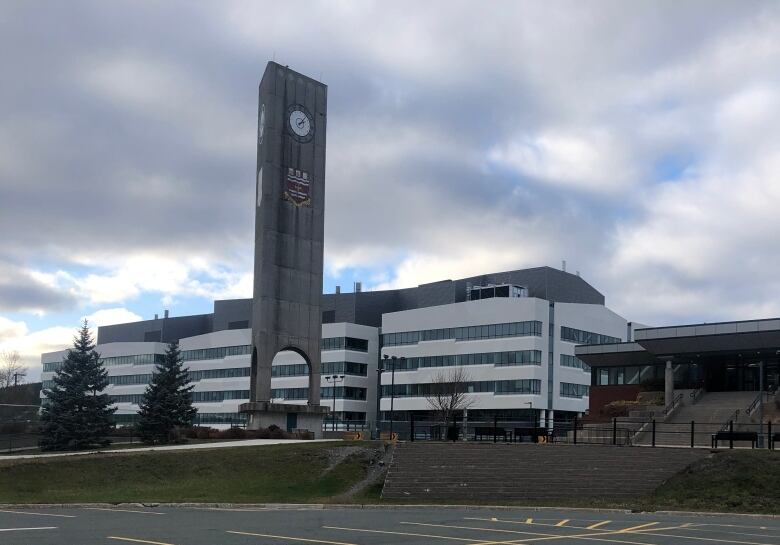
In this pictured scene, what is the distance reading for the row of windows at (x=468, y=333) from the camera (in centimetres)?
9038

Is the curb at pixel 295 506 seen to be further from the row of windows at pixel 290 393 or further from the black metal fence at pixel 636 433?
the row of windows at pixel 290 393

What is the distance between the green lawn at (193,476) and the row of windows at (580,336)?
61.3 metres

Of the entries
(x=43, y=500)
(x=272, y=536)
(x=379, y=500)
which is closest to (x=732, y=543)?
(x=272, y=536)

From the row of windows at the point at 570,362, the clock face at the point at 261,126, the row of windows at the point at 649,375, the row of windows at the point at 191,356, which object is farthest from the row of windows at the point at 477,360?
the clock face at the point at 261,126

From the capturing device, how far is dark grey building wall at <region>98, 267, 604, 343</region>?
10000 centimetres

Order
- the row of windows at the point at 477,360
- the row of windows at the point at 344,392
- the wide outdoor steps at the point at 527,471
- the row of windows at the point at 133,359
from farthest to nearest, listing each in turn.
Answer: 1. the row of windows at the point at 133,359
2. the row of windows at the point at 344,392
3. the row of windows at the point at 477,360
4. the wide outdoor steps at the point at 527,471

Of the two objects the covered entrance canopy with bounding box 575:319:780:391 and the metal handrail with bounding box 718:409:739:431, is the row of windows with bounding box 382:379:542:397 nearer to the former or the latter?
the covered entrance canopy with bounding box 575:319:780:391

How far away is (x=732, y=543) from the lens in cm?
1680

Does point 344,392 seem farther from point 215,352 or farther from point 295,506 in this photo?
point 295,506

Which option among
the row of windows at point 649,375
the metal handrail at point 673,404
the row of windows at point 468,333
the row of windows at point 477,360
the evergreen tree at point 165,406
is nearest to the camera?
the metal handrail at point 673,404

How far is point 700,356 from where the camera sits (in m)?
54.8

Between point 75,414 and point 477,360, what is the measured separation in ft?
155

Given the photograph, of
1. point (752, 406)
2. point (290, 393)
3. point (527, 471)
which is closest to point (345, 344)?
point (290, 393)

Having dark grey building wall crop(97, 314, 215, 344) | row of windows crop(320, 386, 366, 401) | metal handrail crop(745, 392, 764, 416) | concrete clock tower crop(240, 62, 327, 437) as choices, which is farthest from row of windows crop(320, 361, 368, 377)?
metal handrail crop(745, 392, 764, 416)
